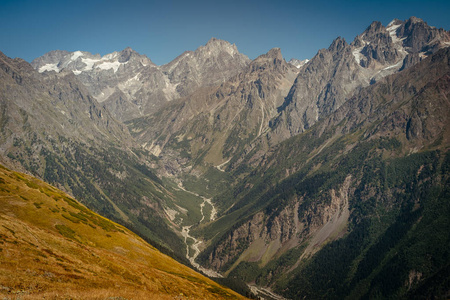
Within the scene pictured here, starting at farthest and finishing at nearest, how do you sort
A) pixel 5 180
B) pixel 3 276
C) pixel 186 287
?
1. pixel 5 180
2. pixel 186 287
3. pixel 3 276

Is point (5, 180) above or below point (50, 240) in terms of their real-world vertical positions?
above

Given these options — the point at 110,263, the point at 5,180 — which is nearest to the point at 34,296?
the point at 110,263

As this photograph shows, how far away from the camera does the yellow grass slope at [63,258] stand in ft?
174

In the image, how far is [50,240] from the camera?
87.2 m

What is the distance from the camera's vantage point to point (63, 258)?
76250 millimetres

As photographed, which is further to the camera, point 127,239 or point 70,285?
point 127,239

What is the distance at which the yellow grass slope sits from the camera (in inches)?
2090

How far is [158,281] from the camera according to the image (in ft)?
301

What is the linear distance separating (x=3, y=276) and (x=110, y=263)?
37.1 meters

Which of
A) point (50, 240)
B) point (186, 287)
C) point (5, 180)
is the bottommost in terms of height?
point (186, 287)

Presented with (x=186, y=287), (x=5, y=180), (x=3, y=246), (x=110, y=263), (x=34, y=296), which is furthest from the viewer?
(x=5, y=180)

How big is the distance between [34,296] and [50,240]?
47379 mm

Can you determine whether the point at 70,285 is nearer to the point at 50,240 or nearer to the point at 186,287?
the point at 50,240

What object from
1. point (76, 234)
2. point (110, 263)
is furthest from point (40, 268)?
point (76, 234)
